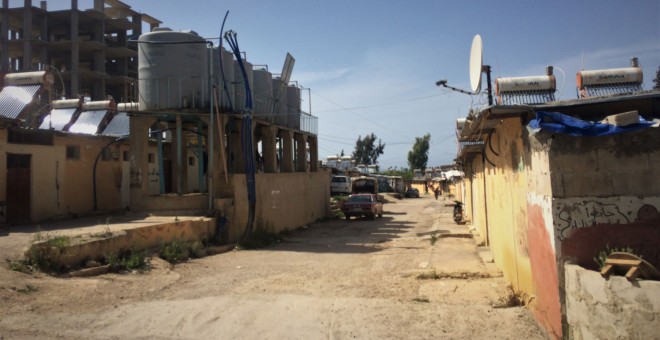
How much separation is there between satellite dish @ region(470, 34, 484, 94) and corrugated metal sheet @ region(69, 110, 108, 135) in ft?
50.9

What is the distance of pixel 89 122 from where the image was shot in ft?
65.4

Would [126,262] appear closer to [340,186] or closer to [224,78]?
[224,78]

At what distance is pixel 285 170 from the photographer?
82.4ft

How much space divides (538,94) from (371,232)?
553 inches

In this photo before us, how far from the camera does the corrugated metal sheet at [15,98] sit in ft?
51.5

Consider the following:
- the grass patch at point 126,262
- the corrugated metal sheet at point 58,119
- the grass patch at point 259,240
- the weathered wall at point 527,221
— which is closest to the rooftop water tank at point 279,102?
the grass patch at point 259,240

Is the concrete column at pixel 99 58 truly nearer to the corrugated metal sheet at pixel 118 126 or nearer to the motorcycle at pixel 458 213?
the corrugated metal sheet at pixel 118 126

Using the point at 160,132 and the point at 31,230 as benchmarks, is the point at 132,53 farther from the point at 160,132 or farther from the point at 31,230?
the point at 31,230

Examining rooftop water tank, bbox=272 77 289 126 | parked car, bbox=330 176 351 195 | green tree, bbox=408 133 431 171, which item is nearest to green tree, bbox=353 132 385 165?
green tree, bbox=408 133 431 171

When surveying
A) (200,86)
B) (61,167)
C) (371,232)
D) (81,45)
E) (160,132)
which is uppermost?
(81,45)

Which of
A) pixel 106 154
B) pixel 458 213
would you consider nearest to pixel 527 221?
pixel 106 154

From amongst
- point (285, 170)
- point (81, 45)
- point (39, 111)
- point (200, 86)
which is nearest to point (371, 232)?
point (285, 170)

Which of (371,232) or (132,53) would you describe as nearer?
(371,232)

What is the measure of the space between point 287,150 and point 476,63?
57.8ft
